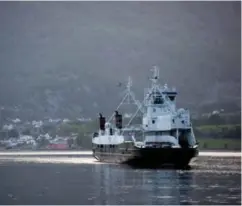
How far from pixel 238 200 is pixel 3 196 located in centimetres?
2193

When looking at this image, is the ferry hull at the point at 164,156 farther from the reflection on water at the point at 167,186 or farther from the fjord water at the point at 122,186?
the reflection on water at the point at 167,186

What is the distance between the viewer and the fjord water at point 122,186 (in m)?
77.0

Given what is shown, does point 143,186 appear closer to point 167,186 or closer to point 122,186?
point 122,186

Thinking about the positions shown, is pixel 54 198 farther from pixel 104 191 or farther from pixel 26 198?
→ pixel 104 191

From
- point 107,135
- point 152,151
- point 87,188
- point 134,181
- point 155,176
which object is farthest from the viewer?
point 107,135

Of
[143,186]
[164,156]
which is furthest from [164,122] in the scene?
[143,186]

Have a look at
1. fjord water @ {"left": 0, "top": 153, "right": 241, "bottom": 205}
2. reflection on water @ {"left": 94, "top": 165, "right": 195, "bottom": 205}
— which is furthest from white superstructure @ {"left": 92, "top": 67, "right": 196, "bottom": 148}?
reflection on water @ {"left": 94, "top": 165, "right": 195, "bottom": 205}

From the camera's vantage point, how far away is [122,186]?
3563 inches

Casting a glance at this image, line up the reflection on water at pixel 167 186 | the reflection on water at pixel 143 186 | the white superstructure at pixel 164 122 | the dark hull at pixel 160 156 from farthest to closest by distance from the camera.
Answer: the white superstructure at pixel 164 122, the dark hull at pixel 160 156, the reflection on water at pixel 143 186, the reflection on water at pixel 167 186

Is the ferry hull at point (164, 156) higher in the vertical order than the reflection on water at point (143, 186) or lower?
higher

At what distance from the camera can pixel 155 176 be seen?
103500 mm

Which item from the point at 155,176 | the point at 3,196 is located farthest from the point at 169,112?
the point at 3,196

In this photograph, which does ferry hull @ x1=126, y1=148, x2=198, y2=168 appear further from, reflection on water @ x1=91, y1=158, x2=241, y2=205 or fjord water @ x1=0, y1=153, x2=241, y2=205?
reflection on water @ x1=91, y1=158, x2=241, y2=205

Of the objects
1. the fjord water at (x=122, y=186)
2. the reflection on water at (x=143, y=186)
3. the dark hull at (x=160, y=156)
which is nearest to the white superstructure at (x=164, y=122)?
the dark hull at (x=160, y=156)
